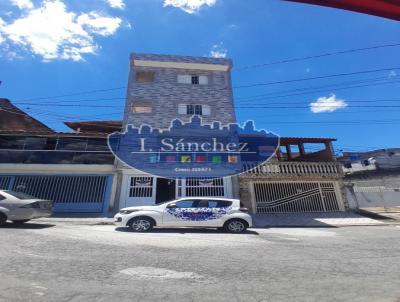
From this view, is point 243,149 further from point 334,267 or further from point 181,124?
point 334,267

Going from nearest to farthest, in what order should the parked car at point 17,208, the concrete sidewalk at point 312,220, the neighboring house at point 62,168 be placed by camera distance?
the parked car at point 17,208 < the concrete sidewalk at point 312,220 < the neighboring house at point 62,168

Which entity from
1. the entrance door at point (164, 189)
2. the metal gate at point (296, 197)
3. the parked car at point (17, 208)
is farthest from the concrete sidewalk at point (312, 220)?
the parked car at point (17, 208)

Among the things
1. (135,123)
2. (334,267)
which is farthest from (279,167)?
(334,267)

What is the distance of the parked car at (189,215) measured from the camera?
962cm

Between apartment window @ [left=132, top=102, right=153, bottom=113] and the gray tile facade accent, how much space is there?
0.25m

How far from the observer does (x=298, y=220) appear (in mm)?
13875

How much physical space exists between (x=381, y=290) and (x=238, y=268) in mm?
2316

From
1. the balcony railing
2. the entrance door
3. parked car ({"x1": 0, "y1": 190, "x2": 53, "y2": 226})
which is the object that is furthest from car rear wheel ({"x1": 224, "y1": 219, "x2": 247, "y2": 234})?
parked car ({"x1": 0, "y1": 190, "x2": 53, "y2": 226})

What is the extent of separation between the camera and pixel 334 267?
514cm

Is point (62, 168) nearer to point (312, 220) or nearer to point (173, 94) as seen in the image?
point (173, 94)

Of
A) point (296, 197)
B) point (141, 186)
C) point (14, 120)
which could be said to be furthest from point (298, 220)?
point (14, 120)

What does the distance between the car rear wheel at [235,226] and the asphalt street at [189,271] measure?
264 cm

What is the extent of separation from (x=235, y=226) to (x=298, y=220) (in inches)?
222

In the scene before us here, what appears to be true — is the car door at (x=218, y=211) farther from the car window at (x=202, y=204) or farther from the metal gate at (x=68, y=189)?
the metal gate at (x=68, y=189)
